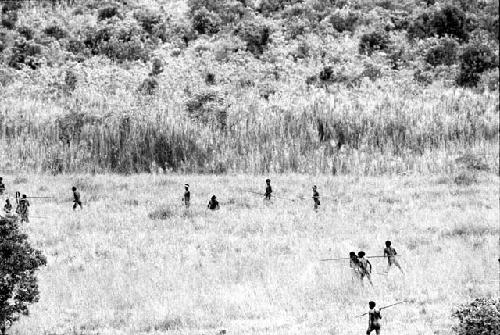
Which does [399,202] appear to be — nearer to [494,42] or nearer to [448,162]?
[448,162]

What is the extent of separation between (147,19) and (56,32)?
6.79m

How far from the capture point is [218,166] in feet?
117

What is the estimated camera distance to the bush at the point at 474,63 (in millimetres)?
46719

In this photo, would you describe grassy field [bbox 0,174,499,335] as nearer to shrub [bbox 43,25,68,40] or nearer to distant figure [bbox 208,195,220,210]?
distant figure [bbox 208,195,220,210]

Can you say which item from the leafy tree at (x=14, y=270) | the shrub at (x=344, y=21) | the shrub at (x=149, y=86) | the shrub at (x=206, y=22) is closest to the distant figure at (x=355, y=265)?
the leafy tree at (x=14, y=270)

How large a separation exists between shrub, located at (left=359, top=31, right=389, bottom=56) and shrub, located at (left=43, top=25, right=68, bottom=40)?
21.5 meters

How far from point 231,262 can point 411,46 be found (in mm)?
35909

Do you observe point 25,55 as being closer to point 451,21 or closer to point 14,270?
point 451,21

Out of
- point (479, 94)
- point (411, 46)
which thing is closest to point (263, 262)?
point (479, 94)

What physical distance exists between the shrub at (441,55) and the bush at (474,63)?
133 centimetres

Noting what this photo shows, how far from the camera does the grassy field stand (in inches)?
619

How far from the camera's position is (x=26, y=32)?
2090 inches

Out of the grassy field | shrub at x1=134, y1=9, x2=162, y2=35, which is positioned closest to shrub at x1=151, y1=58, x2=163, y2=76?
shrub at x1=134, y1=9, x2=162, y2=35

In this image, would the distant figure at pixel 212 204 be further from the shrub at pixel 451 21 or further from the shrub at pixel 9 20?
the shrub at pixel 9 20
